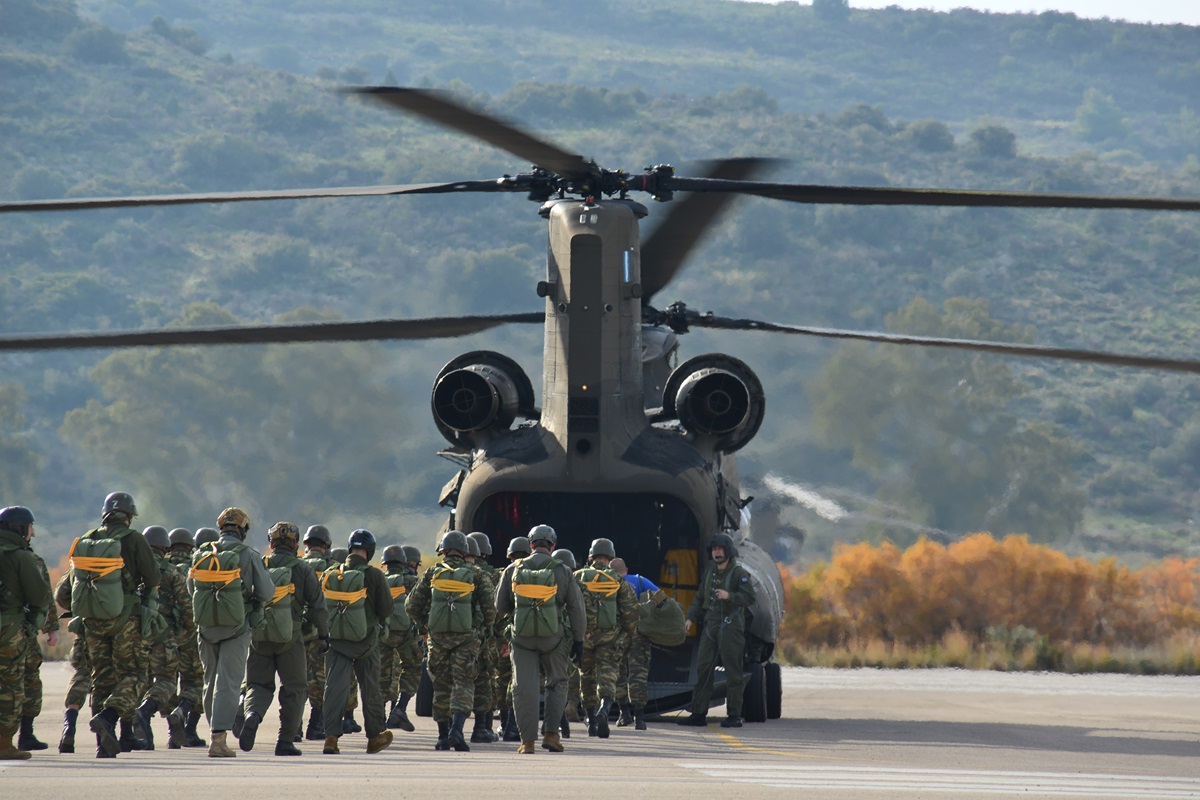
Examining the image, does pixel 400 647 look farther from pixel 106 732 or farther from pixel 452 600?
pixel 106 732

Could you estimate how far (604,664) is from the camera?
1652 cm

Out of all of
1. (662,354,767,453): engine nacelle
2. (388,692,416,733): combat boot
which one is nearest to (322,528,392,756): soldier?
(388,692,416,733): combat boot

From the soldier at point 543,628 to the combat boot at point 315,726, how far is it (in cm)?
228

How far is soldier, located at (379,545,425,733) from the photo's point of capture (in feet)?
55.8

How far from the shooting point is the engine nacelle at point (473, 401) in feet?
60.5

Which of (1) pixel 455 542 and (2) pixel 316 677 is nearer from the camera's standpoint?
(1) pixel 455 542

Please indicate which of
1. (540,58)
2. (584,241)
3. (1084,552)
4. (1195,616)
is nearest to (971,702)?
(584,241)

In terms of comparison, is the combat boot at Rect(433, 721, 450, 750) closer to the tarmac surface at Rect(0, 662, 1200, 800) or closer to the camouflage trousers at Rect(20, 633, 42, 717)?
the tarmac surface at Rect(0, 662, 1200, 800)

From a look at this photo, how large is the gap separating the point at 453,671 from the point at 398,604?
223 cm

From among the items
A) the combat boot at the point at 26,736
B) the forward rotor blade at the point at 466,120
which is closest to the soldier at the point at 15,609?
the combat boot at the point at 26,736

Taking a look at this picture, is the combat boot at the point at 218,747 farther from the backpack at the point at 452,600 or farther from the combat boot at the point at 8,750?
the backpack at the point at 452,600

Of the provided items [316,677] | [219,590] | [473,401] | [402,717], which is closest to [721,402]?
[473,401]

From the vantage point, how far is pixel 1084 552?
5941cm

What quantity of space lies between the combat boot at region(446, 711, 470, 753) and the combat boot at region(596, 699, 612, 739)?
1.82 metres
